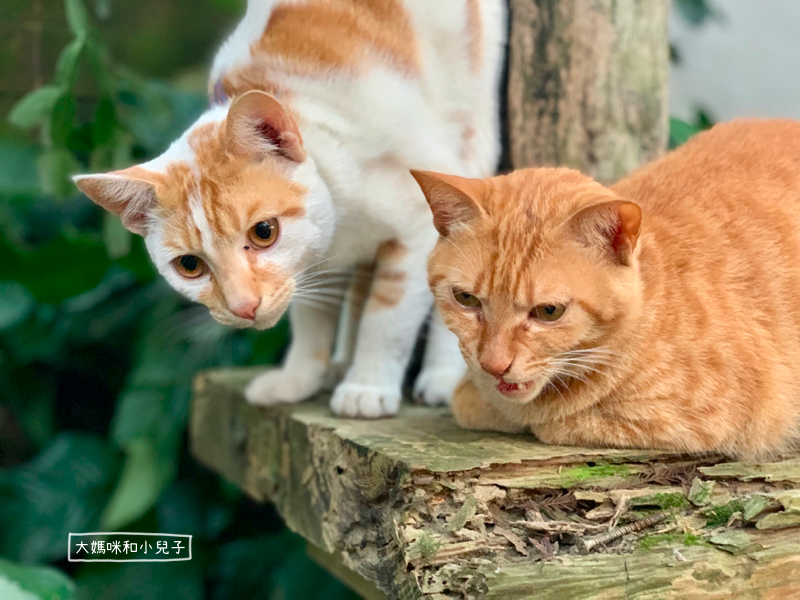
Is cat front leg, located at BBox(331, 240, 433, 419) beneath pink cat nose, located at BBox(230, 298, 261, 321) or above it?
beneath

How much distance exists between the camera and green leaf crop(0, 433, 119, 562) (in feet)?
6.27

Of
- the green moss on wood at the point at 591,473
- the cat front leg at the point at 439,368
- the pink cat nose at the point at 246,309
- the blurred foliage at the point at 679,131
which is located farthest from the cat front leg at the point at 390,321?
the blurred foliage at the point at 679,131

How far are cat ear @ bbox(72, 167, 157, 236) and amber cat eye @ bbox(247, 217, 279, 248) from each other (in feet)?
0.51

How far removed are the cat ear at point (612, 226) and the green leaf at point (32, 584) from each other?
114 centimetres

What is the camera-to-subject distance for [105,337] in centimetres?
228

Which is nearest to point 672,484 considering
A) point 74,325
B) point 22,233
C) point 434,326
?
point 434,326

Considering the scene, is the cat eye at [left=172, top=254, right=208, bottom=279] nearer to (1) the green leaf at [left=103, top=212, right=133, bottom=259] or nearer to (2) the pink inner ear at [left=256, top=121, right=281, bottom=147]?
(2) the pink inner ear at [left=256, top=121, right=281, bottom=147]

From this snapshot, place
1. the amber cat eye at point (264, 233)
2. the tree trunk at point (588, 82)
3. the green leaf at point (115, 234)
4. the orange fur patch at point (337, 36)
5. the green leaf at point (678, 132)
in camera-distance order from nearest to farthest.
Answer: the amber cat eye at point (264, 233), the orange fur patch at point (337, 36), the tree trunk at point (588, 82), the green leaf at point (115, 234), the green leaf at point (678, 132)

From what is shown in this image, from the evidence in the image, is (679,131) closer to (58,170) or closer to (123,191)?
(123,191)

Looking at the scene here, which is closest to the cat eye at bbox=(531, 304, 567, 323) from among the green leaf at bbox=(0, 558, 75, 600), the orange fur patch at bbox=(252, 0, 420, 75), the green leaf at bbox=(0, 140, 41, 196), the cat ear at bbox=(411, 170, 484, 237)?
the cat ear at bbox=(411, 170, 484, 237)

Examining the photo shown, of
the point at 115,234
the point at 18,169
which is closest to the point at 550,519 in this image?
the point at 115,234

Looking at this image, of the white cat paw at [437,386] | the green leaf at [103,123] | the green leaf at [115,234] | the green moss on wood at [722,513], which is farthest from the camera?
the green leaf at [103,123]

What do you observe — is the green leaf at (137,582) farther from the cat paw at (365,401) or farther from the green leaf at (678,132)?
the green leaf at (678,132)

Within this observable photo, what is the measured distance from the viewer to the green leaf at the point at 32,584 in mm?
1271
